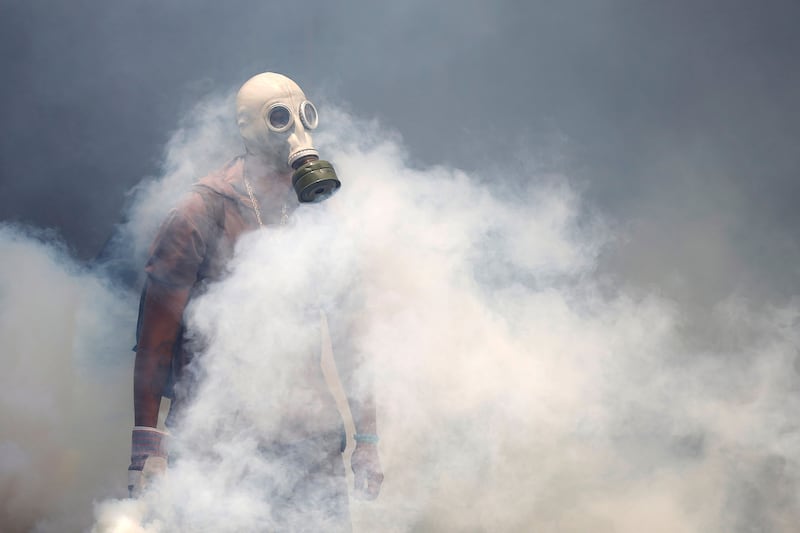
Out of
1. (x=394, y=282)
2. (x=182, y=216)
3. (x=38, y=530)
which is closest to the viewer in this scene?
(x=182, y=216)

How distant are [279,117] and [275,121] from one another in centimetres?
1

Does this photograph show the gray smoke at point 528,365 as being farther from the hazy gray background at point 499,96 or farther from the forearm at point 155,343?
the forearm at point 155,343

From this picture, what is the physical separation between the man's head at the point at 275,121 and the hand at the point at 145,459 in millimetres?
700

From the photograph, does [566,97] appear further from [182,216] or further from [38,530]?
[38,530]

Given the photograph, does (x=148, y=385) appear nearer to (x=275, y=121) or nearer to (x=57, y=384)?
(x=57, y=384)

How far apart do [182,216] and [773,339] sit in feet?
6.24

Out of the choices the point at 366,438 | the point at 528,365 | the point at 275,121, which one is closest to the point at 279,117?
the point at 275,121

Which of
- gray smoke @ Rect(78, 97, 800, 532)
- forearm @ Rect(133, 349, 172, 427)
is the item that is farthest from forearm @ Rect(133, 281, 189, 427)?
gray smoke @ Rect(78, 97, 800, 532)

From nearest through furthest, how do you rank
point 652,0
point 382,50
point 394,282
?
point 394,282, point 382,50, point 652,0

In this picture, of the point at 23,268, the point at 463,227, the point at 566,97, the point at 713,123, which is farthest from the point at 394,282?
the point at 713,123

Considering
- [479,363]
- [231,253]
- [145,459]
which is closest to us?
[145,459]

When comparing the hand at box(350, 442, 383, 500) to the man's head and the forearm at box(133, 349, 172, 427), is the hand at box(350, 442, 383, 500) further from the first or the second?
the man's head

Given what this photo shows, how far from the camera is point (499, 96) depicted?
2525 mm

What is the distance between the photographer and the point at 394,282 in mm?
2289
